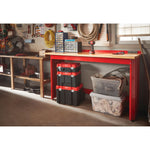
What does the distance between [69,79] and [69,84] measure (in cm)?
10

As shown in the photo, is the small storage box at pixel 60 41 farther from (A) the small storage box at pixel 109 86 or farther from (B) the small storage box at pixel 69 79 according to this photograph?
(A) the small storage box at pixel 109 86

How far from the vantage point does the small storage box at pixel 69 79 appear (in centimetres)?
341

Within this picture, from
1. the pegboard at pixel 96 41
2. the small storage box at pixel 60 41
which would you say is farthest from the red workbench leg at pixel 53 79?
the pegboard at pixel 96 41

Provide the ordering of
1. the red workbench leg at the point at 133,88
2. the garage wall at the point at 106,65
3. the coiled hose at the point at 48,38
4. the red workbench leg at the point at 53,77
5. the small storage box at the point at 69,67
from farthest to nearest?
the coiled hose at the point at 48,38
the red workbench leg at the point at 53,77
the small storage box at the point at 69,67
the garage wall at the point at 106,65
the red workbench leg at the point at 133,88

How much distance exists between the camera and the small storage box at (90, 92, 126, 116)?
9.54 feet

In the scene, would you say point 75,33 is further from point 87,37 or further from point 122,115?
point 122,115

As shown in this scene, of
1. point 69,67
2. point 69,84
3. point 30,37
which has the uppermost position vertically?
point 30,37

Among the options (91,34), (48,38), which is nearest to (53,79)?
(48,38)

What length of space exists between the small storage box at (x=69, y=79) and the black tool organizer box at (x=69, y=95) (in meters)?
0.08

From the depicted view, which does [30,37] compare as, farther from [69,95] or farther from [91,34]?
[69,95]

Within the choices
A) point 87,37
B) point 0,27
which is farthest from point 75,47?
point 0,27

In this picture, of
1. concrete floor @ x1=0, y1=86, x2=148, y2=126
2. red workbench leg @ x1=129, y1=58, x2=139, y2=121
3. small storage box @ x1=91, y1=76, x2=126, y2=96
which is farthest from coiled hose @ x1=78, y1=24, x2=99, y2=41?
concrete floor @ x1=0, y1=86, x2=148, y2=126


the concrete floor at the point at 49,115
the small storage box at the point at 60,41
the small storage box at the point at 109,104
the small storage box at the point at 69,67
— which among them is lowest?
the concrete floor at the point at 49,115

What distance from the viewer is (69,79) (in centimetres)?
346
